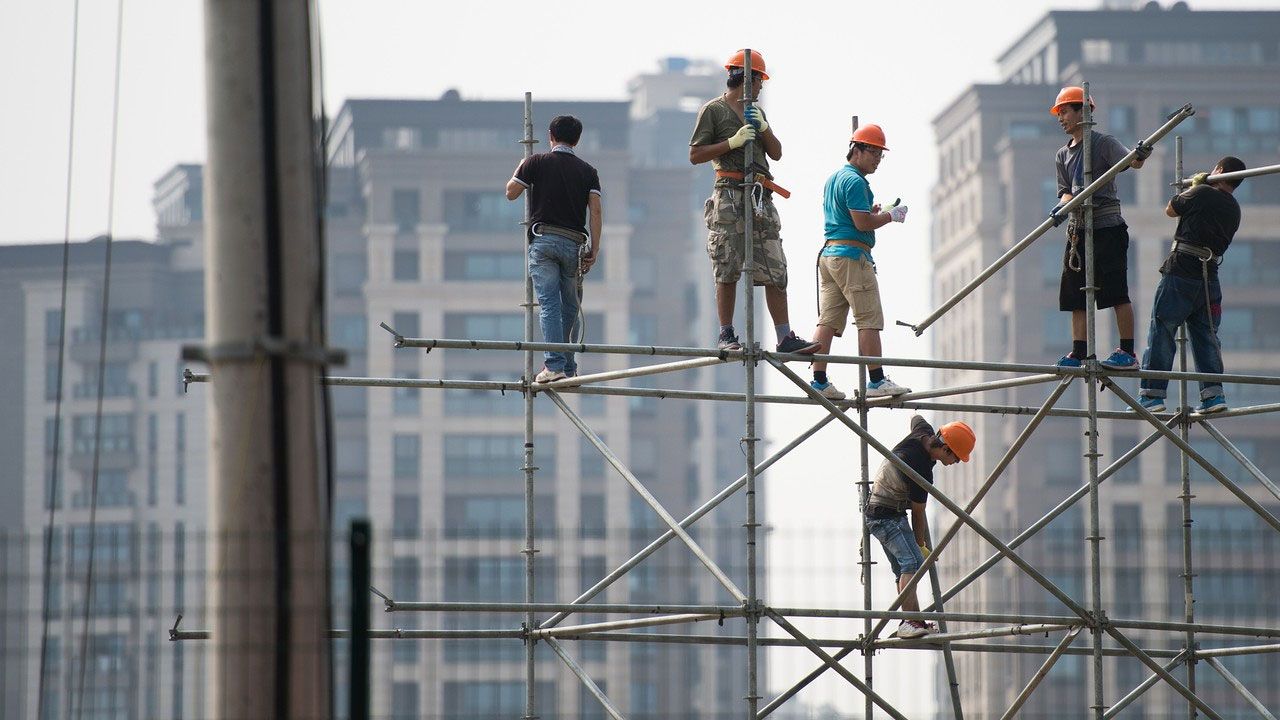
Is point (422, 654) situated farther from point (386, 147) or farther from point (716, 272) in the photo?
point (716, 272)

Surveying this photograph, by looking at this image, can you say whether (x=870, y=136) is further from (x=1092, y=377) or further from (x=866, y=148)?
(x=1092, y=377)

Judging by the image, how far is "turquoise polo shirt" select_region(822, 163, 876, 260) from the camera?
46.8 ft

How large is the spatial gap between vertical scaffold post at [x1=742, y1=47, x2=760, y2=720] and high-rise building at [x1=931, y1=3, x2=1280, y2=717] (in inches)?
2788

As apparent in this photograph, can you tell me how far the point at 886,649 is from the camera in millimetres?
14555

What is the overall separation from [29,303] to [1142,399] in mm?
A: 105729

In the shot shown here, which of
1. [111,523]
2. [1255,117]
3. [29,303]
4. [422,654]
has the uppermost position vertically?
[1255,117]

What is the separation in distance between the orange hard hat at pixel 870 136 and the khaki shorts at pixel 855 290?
0.80 metres

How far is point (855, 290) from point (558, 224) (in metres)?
2.06

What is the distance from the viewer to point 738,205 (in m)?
13.8

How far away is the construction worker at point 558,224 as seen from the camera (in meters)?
14.3

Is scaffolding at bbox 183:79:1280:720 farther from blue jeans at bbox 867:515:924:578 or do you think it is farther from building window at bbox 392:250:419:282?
building window at bbox 392:250:419:282

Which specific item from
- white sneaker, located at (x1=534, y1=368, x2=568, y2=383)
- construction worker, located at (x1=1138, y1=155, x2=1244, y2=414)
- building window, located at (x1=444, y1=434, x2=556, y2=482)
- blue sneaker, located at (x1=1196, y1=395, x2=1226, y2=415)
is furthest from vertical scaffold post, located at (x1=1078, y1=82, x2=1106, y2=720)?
building window, located at (x1=444, y1=434, x2=556, y2=482)

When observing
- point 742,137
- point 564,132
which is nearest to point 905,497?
point 742,137

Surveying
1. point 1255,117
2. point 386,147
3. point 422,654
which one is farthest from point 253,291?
point 386,147
